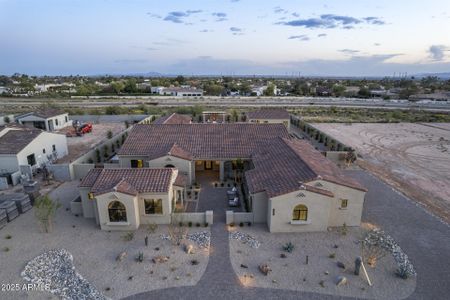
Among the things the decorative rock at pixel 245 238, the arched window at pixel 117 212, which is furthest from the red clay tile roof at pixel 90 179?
the decorative rock at pixel 245 238

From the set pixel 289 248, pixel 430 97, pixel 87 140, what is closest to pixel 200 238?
pixel 289 248

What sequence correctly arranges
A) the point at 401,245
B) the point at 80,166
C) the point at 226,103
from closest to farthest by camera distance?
the point at 401,245, the point at 80,166, the point at 226,103

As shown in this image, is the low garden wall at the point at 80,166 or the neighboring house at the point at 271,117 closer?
the low garden wall at the point at 80,166

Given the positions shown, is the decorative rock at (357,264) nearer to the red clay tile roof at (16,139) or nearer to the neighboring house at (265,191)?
the neighboring house at (265,191)

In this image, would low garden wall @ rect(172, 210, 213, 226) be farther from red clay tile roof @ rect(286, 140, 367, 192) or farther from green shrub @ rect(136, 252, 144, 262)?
red clay tile roof @ rect(286, 140, 367, 192)

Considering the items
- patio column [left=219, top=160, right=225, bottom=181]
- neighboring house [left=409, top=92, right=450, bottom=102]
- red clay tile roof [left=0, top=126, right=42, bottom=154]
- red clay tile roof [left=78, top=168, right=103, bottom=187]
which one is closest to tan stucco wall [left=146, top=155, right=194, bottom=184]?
patio column [left=219, top=160, right=225, bottom=181]

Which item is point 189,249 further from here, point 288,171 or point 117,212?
point 288,171
